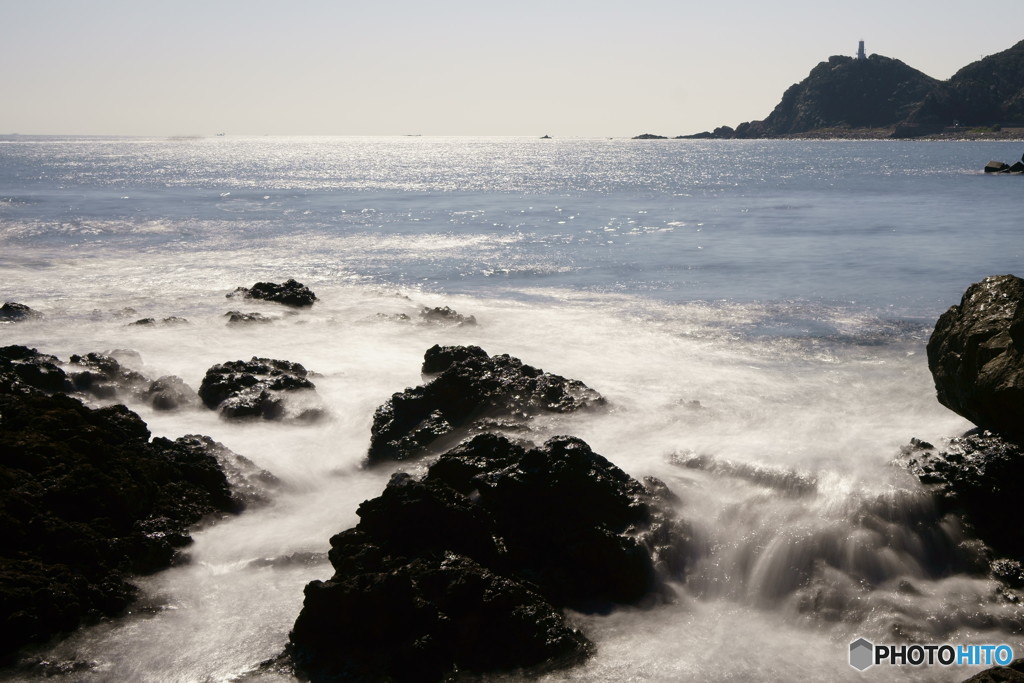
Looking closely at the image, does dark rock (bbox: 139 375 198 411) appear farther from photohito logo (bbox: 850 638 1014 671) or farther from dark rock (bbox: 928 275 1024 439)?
dark rock (bbox: 928 275 1024 439)

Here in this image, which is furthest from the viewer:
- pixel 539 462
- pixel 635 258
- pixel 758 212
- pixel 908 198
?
pixel 908 198

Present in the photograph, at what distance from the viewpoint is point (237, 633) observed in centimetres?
712

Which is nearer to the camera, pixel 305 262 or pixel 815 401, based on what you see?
pixel 815 401

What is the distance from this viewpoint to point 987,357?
29.6 feet

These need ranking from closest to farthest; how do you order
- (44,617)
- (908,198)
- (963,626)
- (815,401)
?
(44,617), (963,626), (815,401), (908,198)

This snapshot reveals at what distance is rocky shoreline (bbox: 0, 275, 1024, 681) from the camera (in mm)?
6758

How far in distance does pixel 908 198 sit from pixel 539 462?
54608mm

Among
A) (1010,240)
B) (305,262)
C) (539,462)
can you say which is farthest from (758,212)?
(539,462)

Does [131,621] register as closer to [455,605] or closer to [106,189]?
[455,605]

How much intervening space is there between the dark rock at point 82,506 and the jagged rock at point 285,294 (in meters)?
11.6

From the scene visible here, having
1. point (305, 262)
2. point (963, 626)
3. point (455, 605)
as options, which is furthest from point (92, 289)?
point (963, 626)

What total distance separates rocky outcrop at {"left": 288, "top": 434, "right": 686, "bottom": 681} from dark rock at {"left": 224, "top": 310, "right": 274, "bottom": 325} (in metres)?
11.9

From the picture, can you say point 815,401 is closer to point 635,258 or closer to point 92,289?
point 635,258

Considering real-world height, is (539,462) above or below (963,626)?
above
